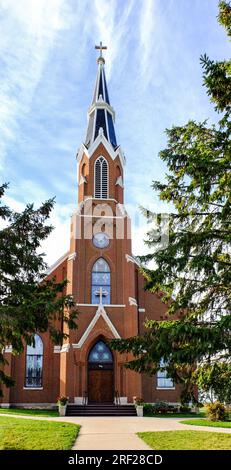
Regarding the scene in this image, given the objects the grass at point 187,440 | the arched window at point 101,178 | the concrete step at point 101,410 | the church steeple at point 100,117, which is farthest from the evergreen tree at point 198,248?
the church steeple at point 100,117

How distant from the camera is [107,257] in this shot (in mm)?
29172

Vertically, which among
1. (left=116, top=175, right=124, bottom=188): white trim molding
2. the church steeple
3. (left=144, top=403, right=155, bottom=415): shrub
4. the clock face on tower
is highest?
the church steeple

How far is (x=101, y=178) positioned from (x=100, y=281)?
7.84 m

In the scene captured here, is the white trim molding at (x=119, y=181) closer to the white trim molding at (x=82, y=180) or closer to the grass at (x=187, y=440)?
the white trim molding at (x=82, y=180)

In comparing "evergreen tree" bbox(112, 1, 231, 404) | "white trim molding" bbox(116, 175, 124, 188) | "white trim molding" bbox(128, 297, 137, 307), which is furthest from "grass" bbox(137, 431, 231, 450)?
"white trim molding" bbox(116, 175, 124, 188)

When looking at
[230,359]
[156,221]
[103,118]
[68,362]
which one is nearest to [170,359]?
[230,359]

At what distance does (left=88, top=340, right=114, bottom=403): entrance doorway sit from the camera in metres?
25.7

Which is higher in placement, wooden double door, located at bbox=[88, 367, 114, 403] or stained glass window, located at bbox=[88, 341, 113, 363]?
stained glass window, located at bbox=[88, 341, 113, 363]

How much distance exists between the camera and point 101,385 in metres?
26.0

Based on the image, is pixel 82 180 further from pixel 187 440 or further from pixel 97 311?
pixel 187 440

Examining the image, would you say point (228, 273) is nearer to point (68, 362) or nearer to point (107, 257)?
point (68, 362)

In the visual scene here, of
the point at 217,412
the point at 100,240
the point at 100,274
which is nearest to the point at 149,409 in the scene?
the point at 217,412

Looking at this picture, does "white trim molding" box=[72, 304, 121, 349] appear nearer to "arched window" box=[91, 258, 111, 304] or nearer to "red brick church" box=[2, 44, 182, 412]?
"red brick church" box=[2, 44, 182, 412]

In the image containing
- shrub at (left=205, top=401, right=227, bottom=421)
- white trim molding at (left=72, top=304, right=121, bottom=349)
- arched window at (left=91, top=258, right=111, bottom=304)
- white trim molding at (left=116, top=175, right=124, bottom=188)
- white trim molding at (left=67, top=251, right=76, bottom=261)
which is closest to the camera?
shrub at (left=205, top=401, right=227, bottom=421)
